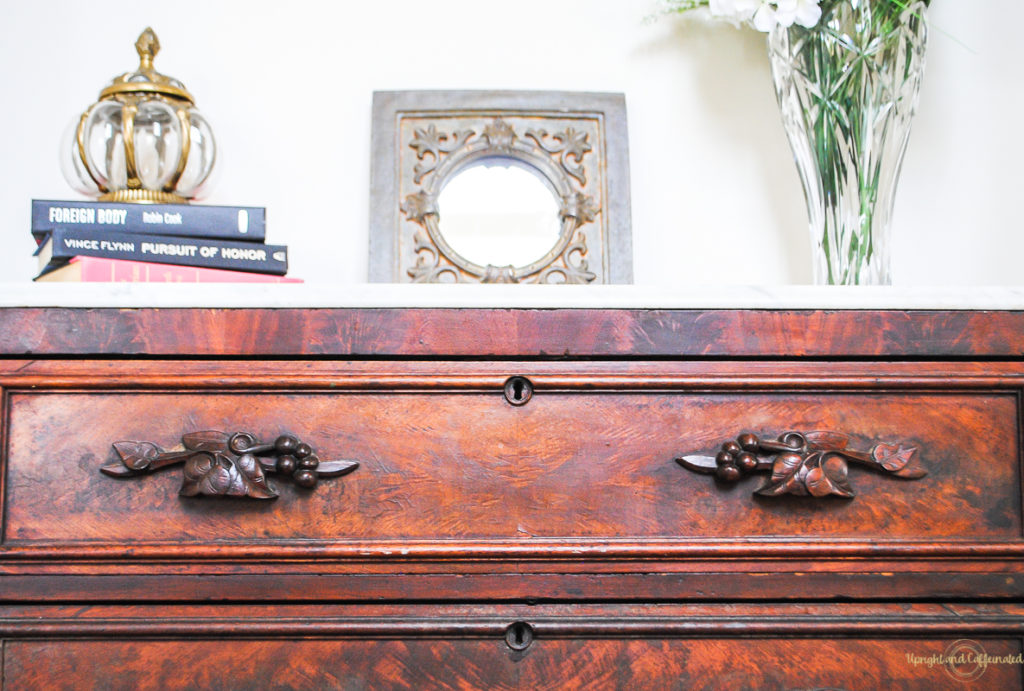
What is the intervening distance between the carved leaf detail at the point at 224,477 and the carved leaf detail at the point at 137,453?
0.10ft

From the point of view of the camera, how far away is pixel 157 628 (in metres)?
0.58

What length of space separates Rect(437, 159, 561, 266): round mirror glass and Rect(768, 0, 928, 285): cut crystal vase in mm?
349

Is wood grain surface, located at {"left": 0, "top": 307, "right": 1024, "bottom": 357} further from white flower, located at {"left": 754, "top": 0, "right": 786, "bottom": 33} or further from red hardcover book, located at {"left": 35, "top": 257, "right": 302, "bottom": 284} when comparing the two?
white flower, located at {"left": 754, "top": 0, "right": 786, "bottom": 33}

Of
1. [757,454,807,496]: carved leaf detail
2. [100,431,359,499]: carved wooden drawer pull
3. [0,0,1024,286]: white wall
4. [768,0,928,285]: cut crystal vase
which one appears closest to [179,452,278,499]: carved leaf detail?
[100,431,359,499]: carved wooden drawer pull

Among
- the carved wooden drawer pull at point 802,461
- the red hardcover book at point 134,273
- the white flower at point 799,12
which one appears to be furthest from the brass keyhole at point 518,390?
the white flower at point 799,12

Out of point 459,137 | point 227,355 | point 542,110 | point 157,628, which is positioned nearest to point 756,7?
point 542,110

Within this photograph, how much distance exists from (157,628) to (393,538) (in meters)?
0.19

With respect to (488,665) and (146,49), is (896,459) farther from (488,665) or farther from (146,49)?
(146,49)

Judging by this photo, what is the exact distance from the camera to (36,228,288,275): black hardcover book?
75 cm

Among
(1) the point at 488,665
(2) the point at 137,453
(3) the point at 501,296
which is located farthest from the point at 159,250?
(1) the point at 488,665

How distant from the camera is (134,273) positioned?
2.45 ft

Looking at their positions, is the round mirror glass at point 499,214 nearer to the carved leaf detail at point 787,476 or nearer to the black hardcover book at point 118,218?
the black hardcover book at point 118,218

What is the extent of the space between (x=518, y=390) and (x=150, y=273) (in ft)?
1.34

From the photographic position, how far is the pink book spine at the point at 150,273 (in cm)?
73
